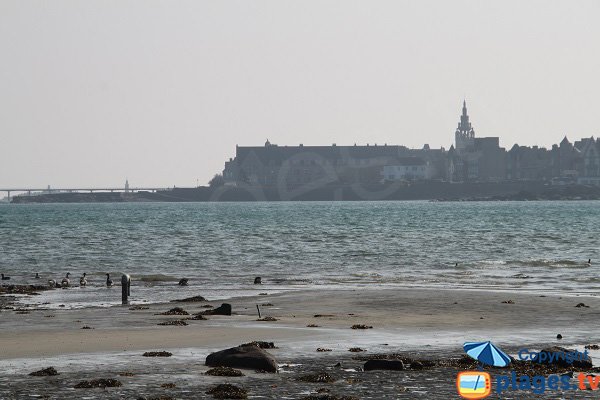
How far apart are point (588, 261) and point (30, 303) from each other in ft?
126

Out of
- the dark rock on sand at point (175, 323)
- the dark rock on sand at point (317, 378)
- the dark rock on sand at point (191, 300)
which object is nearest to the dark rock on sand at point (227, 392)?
the dark rock on sand at point (317, 378)

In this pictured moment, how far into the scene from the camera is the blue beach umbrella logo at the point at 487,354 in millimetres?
20547

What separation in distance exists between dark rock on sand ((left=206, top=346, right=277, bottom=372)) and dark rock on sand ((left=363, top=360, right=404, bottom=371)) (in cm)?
197

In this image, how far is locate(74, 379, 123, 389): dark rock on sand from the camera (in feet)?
63.7

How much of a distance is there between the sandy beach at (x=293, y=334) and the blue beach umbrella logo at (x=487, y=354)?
2.16 feet

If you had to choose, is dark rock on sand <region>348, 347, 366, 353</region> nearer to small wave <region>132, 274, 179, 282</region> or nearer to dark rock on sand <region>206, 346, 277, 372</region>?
dark rock on sand <region>206, 346, 277, 372</region>

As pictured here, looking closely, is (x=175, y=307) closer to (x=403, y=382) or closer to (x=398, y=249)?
(x=403, y=382)

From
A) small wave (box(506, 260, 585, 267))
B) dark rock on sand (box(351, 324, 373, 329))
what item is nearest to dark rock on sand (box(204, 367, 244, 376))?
dark rock on sand (box(351, 324, 373, 329))

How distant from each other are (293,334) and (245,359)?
611 centimetres

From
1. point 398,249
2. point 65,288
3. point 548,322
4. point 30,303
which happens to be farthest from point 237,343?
point 398,249

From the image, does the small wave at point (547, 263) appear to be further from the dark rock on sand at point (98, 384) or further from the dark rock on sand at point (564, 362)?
the dark rock on sand at point (98, 384)

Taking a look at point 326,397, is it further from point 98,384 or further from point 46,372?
point 46,372

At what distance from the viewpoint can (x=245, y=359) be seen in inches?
841

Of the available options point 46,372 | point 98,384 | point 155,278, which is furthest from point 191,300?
point 98,384
